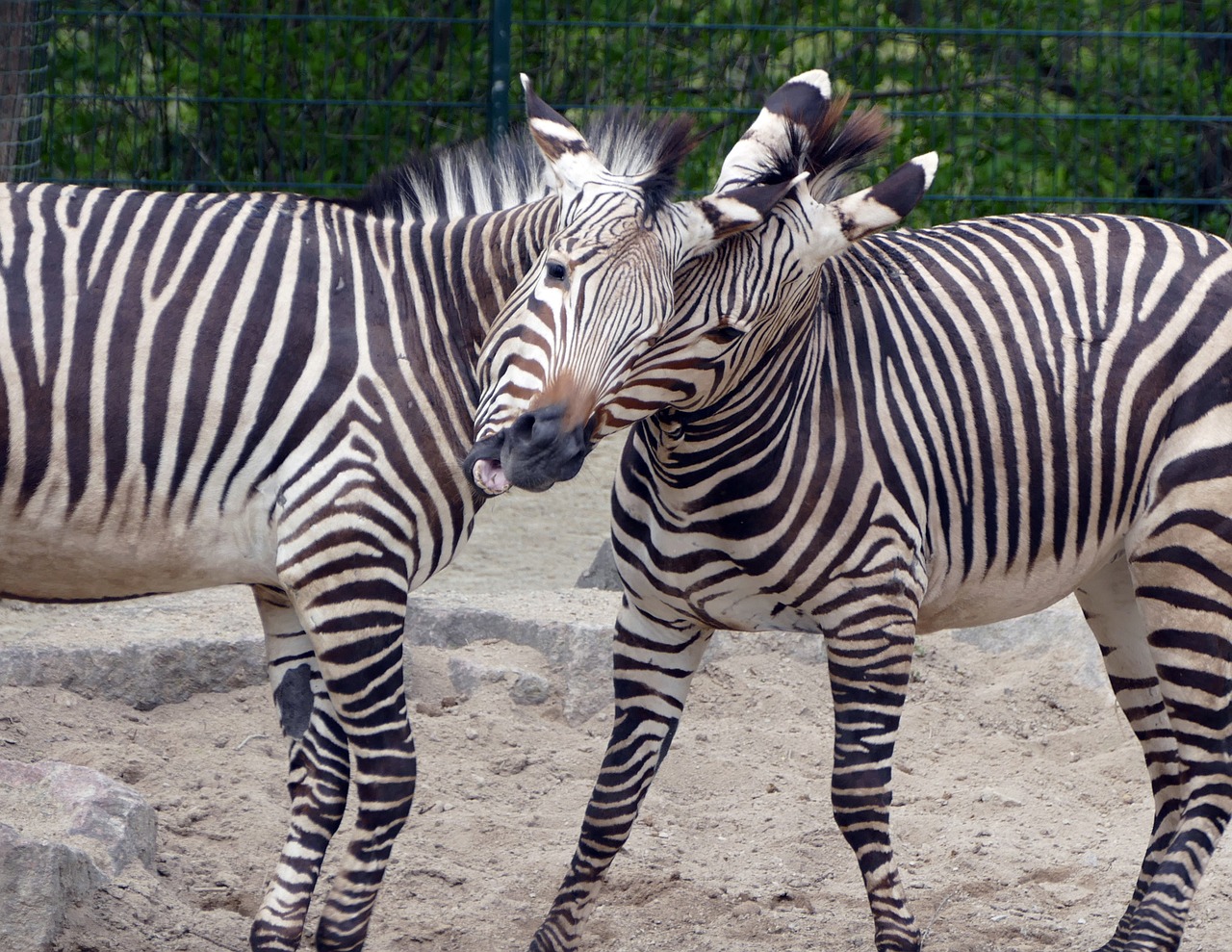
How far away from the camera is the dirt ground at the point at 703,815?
4289mm

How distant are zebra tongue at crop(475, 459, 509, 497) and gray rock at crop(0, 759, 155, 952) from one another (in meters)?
1.51

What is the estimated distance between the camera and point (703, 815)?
509 cm

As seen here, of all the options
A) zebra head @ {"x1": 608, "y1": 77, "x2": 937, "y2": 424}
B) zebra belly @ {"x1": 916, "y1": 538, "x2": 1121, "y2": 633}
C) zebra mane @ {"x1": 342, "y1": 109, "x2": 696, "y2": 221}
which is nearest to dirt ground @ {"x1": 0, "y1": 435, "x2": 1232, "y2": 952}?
zebra belly @ {"x1": 916, "y1": 538, "x2": 1121, "y2": 633}

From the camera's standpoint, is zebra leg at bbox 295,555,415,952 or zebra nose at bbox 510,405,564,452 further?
zebra leg at bbox 295,555,415,952

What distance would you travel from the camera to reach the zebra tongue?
3.14 m

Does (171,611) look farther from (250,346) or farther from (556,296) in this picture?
(556,296)

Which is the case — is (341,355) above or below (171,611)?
above

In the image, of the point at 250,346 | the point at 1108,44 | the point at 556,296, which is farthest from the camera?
the point at 1108,44

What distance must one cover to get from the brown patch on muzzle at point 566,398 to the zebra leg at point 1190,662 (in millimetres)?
1677

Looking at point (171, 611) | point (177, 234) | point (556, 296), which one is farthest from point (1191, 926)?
point (171, 611)

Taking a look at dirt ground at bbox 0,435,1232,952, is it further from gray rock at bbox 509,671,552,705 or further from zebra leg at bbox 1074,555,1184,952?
zebra leg at bbox 1074,555,1184,952

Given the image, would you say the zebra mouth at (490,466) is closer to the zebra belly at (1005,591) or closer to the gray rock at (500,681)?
the zebra belly at (1005,591)

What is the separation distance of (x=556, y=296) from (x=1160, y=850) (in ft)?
8.06

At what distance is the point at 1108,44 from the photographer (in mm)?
9102
